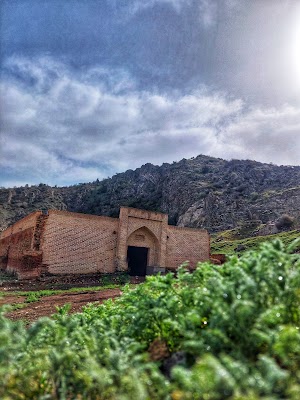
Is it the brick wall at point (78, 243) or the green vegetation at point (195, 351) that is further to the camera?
the brick wall at point (78, 243)

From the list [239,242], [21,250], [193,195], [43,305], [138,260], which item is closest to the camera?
[43,305]

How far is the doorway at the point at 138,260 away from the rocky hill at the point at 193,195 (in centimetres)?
3275

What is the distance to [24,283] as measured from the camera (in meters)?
18.9

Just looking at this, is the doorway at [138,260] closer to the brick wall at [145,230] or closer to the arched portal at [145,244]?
the arched portal at [145,244]

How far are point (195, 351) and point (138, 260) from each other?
24574mm

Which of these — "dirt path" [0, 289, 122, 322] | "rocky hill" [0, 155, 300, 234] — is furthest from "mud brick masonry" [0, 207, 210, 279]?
"rocky hill" [0, 155, 300, 234]

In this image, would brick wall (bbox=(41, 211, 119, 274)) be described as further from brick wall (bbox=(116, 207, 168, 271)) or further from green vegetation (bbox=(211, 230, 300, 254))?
green vegetation (bbox=(211, 230, 300, 254))

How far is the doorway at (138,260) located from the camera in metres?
26.1

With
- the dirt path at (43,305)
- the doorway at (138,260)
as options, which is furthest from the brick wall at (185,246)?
the dirt path at (43,305)

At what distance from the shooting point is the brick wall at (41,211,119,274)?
20.0 m

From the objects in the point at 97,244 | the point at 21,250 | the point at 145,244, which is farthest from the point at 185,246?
the point at 21,250

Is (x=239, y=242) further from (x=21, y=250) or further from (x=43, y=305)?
(x=43, y=305)

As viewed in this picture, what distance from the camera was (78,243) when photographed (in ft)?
68.6

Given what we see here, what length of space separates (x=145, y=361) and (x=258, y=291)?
1.17 metres
